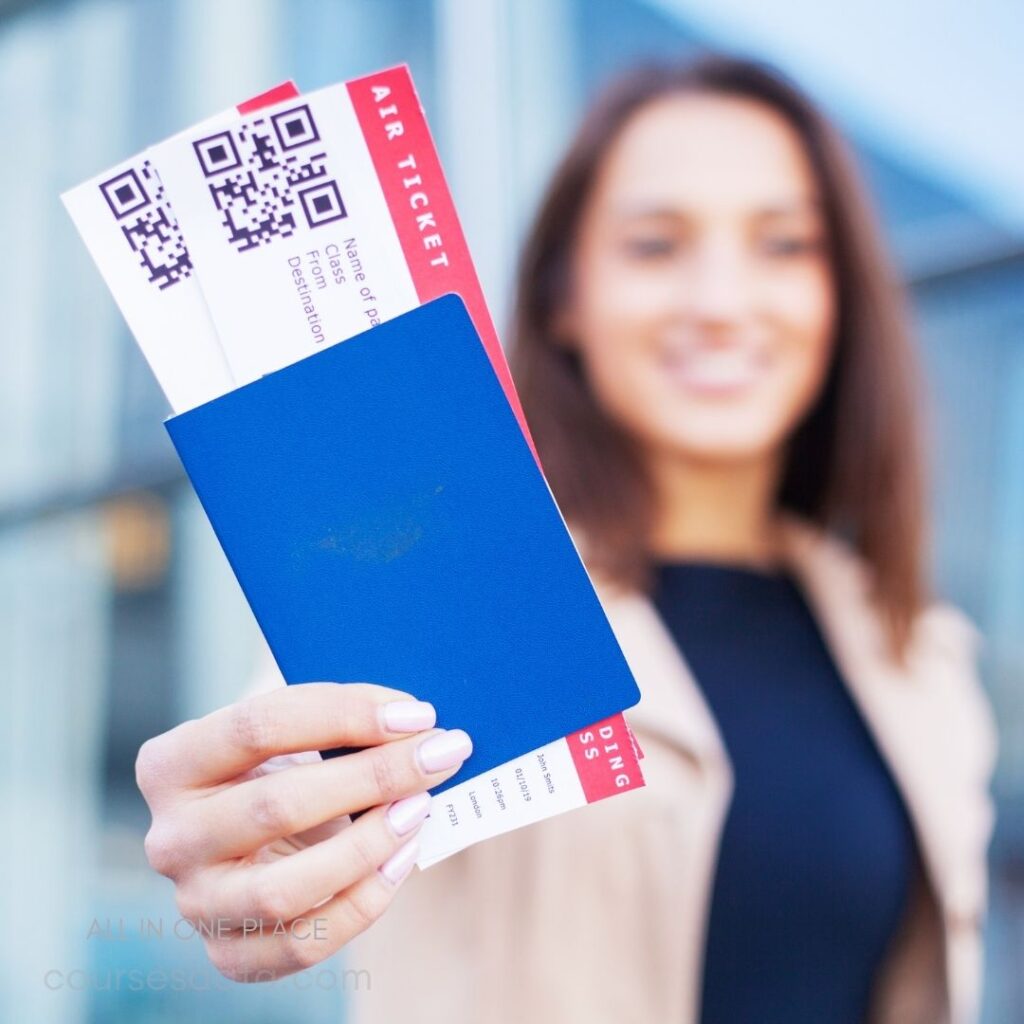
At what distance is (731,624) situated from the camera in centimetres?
142

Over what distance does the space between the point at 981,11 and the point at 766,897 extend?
1642mm

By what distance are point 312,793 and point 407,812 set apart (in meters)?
0.05

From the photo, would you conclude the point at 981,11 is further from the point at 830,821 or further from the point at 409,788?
the point at 409,788

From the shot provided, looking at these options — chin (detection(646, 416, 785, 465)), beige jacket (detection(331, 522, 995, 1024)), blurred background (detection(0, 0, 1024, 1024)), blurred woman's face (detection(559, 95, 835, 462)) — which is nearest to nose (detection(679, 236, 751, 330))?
blurred woman's face (detection(559, 95, 835, 462))

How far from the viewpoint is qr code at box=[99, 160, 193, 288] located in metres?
0.52

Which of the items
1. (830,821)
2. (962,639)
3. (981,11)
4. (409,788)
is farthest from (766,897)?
(981,11)

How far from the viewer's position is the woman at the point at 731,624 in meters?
1.17

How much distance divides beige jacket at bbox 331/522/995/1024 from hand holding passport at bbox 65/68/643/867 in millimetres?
676

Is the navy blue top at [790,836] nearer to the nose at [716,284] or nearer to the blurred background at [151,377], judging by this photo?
the nose at [716,284]

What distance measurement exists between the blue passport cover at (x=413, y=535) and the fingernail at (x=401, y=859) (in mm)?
49

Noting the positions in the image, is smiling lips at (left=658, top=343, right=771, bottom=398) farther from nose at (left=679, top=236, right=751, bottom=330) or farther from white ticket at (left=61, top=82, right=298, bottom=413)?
white ticket at (left=61, top=82, right=298, bottom=413)

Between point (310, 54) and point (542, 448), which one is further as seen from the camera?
point (310, 54)

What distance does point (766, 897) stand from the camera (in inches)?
47.6

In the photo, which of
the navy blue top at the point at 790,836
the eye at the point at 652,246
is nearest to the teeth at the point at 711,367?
the eye at the point at 652,246
